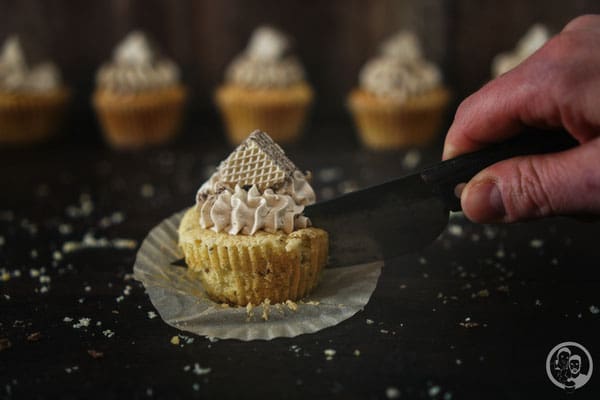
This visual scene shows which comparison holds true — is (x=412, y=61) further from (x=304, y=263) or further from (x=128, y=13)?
(x=304, y=263)

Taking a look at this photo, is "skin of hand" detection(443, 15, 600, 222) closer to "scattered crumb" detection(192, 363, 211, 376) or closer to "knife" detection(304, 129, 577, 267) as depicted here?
"knife" detection(304, 129, 577, 267)

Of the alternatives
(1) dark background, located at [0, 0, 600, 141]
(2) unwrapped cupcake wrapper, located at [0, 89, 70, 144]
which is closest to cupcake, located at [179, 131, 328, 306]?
(2) unwrapped cupcake wrapper, located at [0, 89, 70, 144]

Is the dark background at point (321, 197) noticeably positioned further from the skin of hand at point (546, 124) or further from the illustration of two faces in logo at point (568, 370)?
the skin of hand at point (546, 124)

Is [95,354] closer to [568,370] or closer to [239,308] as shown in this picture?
[239,308]

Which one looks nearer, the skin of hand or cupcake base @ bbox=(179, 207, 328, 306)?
the skin of hand

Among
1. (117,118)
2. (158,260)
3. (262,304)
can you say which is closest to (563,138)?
(262,304)

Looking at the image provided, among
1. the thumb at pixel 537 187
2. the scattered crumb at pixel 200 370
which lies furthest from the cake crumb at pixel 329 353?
the thumb at pixel 537 187
